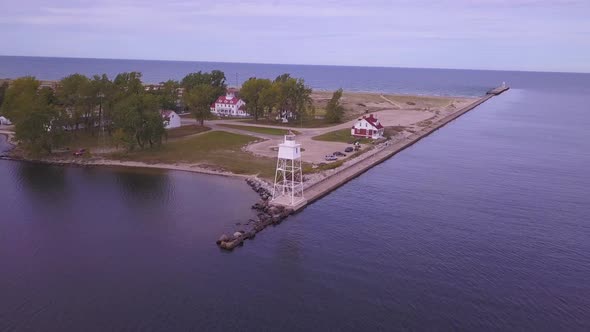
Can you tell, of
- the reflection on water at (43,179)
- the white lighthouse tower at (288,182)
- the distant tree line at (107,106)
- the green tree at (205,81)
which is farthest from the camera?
the green tree at (205,81)

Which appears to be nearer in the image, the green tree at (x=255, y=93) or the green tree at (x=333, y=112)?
the green tree at (x=255, y=93)

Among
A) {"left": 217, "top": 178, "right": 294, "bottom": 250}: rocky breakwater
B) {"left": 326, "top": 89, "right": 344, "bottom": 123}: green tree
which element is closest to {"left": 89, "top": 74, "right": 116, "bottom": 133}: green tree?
{"left": 217, "top": 178, "right": 294, "bottom": 250}: rocky breakwater

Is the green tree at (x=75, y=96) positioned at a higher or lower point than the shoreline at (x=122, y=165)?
higher

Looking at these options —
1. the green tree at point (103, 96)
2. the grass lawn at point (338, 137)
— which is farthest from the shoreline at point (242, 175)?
the green tree at point (103, 96)

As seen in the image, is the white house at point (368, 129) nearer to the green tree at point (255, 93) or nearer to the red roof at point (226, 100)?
the green tree at point (255, 93)

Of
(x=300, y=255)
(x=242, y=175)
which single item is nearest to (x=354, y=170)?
(x=242, y=175)

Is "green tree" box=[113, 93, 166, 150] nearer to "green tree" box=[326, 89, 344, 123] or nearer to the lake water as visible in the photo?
the lake water
